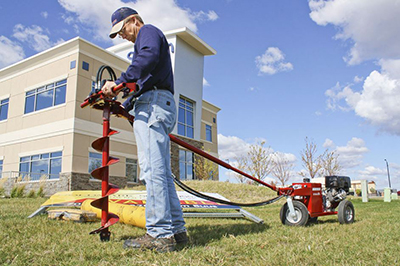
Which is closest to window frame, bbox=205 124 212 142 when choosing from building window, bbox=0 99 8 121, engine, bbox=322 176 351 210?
building window, bbox=0 99 8 121

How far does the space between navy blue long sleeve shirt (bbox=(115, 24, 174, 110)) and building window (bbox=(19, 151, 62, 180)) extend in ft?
55.7

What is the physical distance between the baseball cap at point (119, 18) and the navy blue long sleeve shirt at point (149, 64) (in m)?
0.26

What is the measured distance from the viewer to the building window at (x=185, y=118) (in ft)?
83.1

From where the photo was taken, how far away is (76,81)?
18.6 meters

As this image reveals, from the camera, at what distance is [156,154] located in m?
2.95

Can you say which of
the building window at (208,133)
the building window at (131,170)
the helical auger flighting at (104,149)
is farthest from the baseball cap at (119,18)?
the building window at (208,133)

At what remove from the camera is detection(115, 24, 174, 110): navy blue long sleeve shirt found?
2906 mm

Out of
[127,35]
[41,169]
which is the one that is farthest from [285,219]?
[41,169]

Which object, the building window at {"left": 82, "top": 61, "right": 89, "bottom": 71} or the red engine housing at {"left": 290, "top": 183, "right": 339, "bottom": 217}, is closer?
the red engine housing at {"left": 290, "top": 183, "right": 339, "bottom": 217}

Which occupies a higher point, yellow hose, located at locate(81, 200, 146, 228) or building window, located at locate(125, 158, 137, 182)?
building window, located at locate(125, 158, 137, 182)

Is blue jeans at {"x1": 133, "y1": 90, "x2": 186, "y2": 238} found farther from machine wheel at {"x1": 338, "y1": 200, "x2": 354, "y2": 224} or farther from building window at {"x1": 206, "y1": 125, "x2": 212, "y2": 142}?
building window at {"x1": 206, "y1": 125, "x2": 212, "y2": 142}

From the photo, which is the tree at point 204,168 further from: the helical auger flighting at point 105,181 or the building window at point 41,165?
the helical auger flighting at point 105,181

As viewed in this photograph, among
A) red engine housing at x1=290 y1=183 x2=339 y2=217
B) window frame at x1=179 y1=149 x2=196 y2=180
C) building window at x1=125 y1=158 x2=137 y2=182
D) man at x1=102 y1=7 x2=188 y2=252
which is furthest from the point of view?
window frame at x1=179 y1=149 x2=196 y2=180

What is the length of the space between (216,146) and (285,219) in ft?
100
